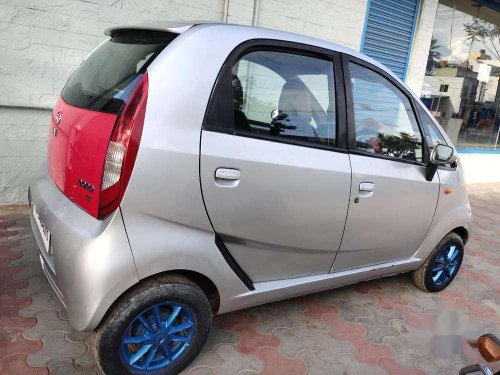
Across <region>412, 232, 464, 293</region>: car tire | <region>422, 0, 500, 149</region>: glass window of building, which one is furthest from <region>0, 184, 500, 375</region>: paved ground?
<region>422, 0, 500, 149</region>: glass window of building

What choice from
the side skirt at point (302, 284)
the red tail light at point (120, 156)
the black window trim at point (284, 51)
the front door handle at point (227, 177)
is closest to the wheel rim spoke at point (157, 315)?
the side skirt at point (302, 284)

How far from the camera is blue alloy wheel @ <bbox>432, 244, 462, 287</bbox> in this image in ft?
11.3

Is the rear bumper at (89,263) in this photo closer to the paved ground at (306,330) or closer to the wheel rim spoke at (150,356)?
the wheel rim spoke at (150,356)

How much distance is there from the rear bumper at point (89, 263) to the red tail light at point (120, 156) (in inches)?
2.7

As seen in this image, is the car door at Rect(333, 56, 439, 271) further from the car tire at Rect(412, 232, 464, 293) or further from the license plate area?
the license plate area

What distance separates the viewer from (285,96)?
2.37m

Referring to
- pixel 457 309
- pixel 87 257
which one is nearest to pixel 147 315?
pixel 87 257

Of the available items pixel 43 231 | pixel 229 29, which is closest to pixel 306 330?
pixel 43 231

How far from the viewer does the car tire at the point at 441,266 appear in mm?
3357

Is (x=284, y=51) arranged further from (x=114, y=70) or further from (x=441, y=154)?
(x=441, y=154)

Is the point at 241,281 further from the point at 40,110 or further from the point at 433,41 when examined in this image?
the point at 433,41

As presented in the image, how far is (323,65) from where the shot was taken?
2.45 m

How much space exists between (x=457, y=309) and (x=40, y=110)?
4.08 meters

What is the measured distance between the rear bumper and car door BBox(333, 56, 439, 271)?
4.51 ft
